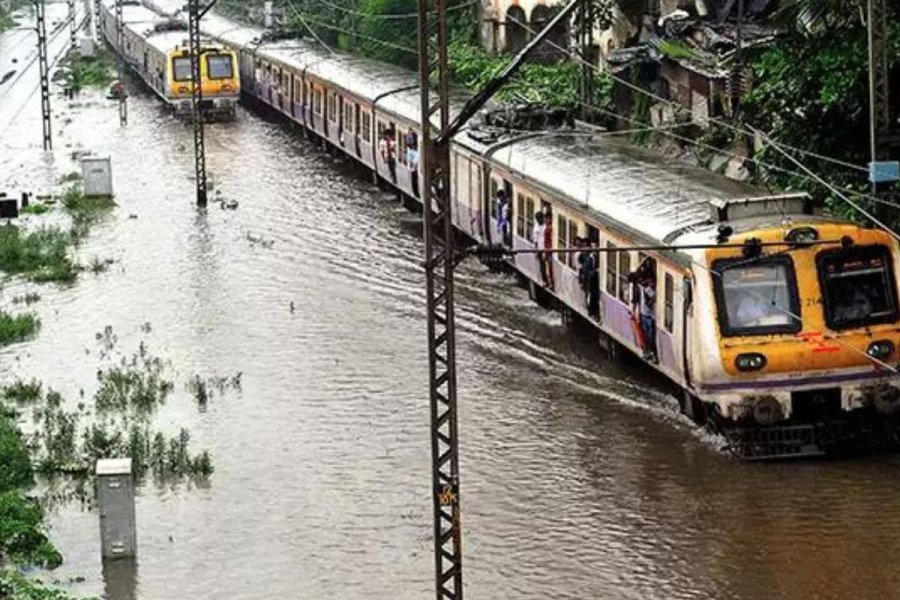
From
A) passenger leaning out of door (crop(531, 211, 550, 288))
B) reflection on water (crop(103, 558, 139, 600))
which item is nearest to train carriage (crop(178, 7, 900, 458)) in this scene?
→ passenger leaning out of door (crop(531, 211, 550, 288))

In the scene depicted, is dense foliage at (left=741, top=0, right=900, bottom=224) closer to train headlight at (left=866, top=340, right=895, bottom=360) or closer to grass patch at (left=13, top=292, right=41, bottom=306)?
train headlight at (left=866, top=340, right=895, bottom=360)

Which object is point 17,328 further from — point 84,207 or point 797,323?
point 797,323

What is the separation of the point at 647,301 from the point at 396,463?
297 cm

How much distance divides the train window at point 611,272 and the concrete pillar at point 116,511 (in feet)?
21.3

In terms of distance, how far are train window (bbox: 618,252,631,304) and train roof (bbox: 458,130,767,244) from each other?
0.34 metres

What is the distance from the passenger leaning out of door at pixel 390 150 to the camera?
35469 mm

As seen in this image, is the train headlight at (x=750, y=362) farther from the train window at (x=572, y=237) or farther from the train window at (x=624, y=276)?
the train window at (x=572, y=237)

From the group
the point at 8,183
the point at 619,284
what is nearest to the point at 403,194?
the point at 8,183

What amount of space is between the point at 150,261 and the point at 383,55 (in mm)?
22330

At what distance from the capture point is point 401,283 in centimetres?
2883

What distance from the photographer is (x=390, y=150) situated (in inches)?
1407

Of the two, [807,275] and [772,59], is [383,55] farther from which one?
[807,275]

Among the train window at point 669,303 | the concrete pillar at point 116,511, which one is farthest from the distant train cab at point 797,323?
the concrete pillar at point 116,511

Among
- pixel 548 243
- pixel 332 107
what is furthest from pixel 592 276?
pixel 332 107
